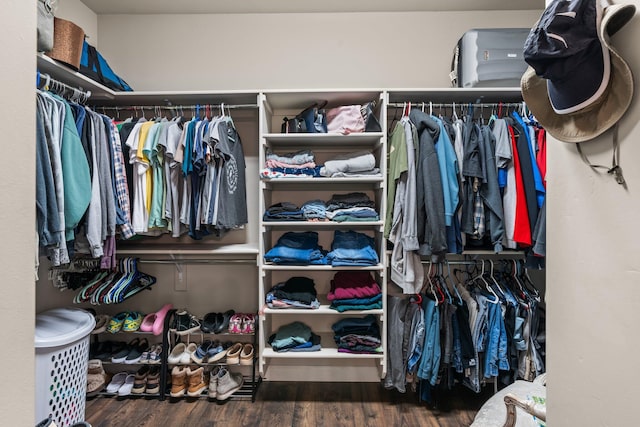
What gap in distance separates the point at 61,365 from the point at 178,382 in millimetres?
711

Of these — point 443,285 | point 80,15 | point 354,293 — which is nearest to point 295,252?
point 354,293

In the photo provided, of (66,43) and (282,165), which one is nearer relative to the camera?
(66,43)

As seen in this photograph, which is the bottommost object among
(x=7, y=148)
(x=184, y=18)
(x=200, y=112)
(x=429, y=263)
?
(x=429, y=263)

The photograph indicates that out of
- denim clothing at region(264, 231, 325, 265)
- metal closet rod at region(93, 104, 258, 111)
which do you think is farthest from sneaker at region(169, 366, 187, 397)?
metal closet rod at region(93, 104, 258, 111)

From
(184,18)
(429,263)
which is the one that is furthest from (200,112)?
(429,263)

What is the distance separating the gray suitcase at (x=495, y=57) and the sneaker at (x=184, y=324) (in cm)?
242

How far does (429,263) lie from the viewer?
2285mm

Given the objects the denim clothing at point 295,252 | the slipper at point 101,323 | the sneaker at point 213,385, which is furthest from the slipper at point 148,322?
the denim clothing at point 295,252

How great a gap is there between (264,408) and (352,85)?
2.32 metres

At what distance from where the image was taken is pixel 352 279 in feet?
7.11

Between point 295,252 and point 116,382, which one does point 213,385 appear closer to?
point 116,382

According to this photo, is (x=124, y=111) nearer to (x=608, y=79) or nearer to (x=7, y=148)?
(x=7, y=148)

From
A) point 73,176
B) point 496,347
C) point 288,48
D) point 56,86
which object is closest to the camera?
point 73,176

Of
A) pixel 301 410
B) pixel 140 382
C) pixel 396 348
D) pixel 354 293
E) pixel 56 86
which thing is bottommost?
pixel 301 410
